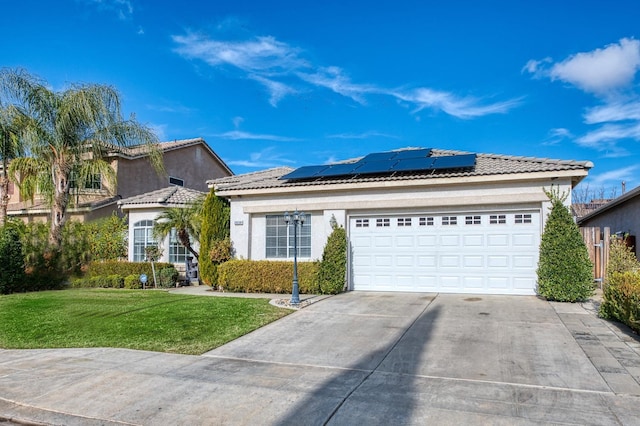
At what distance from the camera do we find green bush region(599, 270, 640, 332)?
7442 millimetres

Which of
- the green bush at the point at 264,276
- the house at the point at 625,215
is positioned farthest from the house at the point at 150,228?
the house at the point at 625,215

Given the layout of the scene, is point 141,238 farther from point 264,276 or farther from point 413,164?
point 413,164

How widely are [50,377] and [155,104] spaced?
48.7 feet

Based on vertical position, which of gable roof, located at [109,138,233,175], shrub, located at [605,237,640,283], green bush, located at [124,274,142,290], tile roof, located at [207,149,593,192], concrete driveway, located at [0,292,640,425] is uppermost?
gable roof, located at [109,138,233,175]

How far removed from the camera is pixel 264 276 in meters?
13.4

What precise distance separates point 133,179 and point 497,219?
1887 centimetres

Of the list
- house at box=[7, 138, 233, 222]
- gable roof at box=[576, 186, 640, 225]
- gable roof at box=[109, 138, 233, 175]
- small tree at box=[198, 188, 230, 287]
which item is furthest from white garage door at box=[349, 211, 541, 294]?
house at box=[7, 138, 233, 222]

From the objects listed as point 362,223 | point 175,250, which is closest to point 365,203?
point 362,223

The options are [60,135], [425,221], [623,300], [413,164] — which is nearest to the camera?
[623,300]

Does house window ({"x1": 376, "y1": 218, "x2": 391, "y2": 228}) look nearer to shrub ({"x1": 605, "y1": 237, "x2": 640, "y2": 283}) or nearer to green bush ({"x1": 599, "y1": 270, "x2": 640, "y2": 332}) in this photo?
shrub ({"x1": 605, "y1": 237, "x2": 640, "y2": 283})

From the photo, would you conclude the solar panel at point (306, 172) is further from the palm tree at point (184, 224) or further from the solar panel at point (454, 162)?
the solar panel at point (454, 162)

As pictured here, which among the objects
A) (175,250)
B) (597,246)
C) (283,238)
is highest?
(283,238)

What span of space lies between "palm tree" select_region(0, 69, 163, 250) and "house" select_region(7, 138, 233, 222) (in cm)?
100

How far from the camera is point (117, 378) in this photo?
589cm
